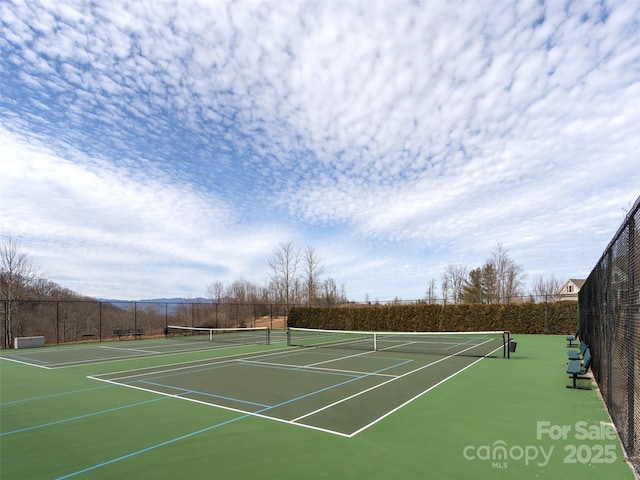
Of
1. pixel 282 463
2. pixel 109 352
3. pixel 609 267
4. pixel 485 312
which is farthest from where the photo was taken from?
pixel 485 312

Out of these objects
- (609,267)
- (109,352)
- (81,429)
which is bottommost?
(109,352)

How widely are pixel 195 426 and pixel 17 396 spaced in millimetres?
5224

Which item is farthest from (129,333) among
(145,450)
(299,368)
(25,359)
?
(145,450)

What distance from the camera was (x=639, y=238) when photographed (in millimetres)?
4023

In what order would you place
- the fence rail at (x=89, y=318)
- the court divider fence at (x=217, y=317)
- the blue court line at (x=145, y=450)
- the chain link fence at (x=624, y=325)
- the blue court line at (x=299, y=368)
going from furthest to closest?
the court divider fence at (x=217, y=317) < the fence rail at (x=89, y=318) < the blue court line at (x=299, y=368) < the chain link fence at (x=624, y=325) < the blue court line at (x=145, y=450)

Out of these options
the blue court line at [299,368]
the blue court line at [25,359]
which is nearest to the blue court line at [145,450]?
the blue court line at [299,368]

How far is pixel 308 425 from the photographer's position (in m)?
5.70

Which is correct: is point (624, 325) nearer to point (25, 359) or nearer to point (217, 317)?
point (25, 359)

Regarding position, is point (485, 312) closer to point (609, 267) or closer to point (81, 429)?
point (609, 267)

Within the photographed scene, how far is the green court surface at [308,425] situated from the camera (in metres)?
4.22

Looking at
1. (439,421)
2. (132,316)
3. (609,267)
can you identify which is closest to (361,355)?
(439,421)

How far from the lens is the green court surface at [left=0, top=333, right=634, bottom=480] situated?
4219 mm

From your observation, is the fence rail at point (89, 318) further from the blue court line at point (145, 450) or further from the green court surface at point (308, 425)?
the blue court line at point (145, 450)

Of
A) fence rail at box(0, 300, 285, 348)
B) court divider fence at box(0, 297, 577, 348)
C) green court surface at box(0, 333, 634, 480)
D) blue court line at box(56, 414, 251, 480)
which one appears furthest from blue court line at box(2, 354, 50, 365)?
blue court line at box(56, 414, 251, 480)
